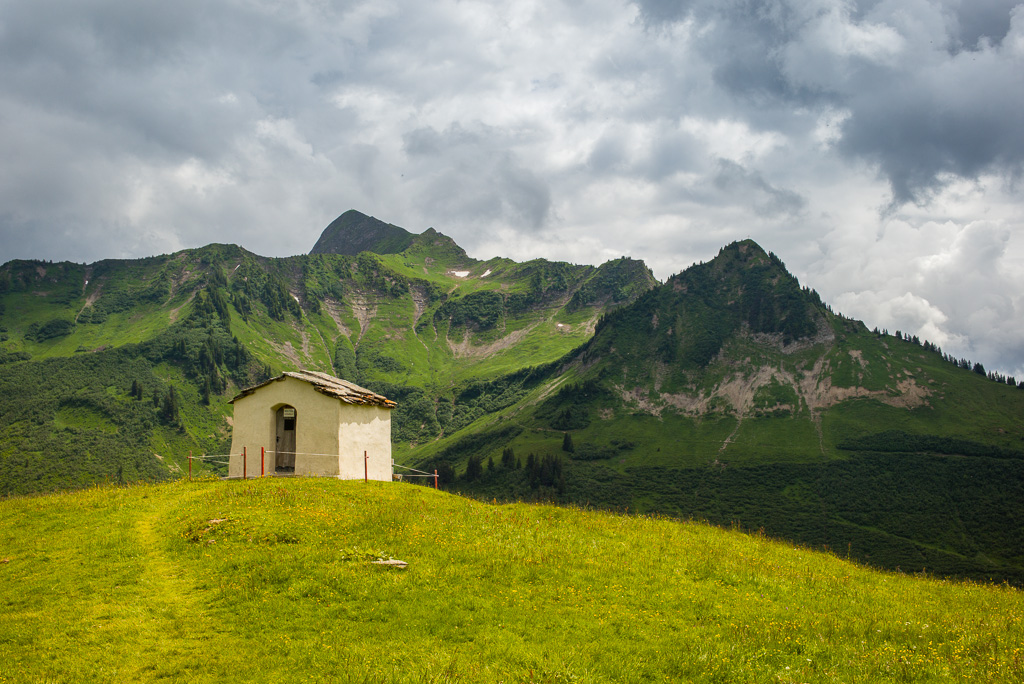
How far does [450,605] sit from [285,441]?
25.5 meters

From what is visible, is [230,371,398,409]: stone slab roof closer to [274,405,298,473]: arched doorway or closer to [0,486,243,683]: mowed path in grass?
[274,405,298,473]: arched doorway

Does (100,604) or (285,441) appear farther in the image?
(285,441)

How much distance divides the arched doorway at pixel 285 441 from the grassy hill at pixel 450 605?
1244 cm

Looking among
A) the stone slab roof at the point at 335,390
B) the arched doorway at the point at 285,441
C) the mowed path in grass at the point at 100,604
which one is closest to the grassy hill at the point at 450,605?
the mowed path in grass at the point at 100,604

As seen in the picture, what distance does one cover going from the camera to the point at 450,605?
12859 mm

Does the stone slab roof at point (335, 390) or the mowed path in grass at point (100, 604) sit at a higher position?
the stone slab roof at point (335, 390)

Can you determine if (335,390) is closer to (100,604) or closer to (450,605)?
(100,604)

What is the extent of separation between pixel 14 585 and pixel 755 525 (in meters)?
166

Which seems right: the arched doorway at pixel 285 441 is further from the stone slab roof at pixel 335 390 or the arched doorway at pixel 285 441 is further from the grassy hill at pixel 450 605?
the grassy hill at pixel 450 605

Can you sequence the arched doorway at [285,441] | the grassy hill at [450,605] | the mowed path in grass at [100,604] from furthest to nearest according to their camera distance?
the arched doorway at [285,441], the mowed path in grass at [100,604], the grassy hill at [450,605]

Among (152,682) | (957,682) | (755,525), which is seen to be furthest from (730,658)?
(755,525)

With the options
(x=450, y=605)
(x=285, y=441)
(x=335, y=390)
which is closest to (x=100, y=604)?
(x=450, y=605)

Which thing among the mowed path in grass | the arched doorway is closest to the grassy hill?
the mowed path in grass

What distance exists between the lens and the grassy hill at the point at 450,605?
34.8 feet
